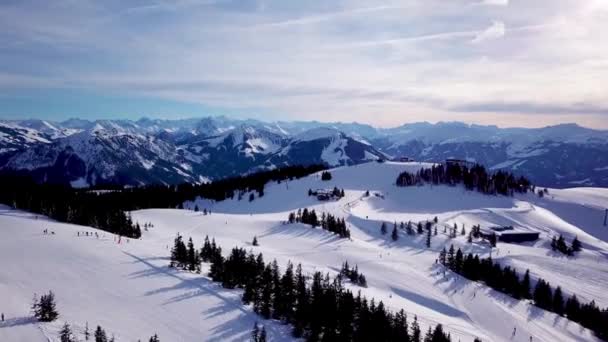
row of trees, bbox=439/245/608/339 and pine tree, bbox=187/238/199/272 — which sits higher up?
pine tree, bbox=187/238/199/272

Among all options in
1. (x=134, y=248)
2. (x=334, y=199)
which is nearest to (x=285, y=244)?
(x=134, y=248)

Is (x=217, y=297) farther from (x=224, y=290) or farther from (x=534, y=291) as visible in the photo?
(x=534, y=291)

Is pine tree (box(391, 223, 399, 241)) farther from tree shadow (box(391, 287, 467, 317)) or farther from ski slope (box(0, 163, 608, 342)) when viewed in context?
tree shadow (box(391, 287, 467, 317))

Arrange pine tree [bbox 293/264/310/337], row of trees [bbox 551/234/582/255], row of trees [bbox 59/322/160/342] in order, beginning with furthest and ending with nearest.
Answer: row of trees [bbox 551/234/582/255] → pine tree [bbox 293/264/310/337] → row of trees [bbox 59/322/160/342]

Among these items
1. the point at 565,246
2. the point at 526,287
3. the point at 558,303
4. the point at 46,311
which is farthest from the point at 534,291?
the point at 46,311

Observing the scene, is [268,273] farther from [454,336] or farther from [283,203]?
[283,203]

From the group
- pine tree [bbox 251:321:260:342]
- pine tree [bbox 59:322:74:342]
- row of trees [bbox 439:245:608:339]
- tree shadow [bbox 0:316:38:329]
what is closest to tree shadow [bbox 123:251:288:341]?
pine tree [bbox 251:321:260:342]
